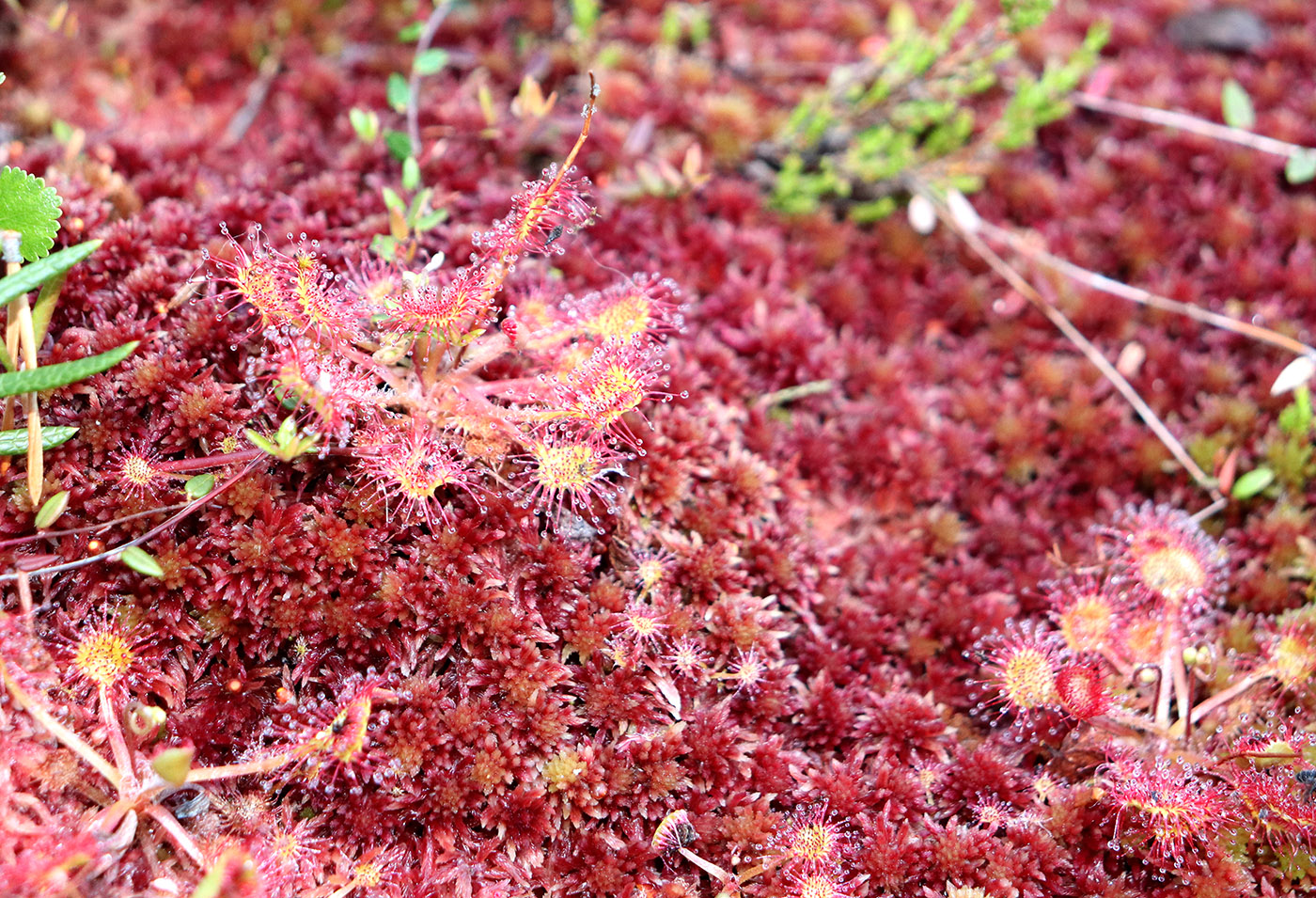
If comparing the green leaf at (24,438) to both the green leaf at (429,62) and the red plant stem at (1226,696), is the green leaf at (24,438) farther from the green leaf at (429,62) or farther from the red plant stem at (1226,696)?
the red plant stem at (1226,696)

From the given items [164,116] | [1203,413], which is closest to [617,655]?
[1203,413]

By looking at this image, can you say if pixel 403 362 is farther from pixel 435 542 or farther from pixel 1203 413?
pixel 1203 413

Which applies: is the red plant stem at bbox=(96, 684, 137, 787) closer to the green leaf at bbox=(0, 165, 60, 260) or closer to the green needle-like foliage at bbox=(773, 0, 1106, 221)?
the green leaf at bbox=(0, 165, 60, 260)

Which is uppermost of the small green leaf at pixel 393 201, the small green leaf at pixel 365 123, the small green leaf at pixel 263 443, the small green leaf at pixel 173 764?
the small green leaf at pixel 365 123

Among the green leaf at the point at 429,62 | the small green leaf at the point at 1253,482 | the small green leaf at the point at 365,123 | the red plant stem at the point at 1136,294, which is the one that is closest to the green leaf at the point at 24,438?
the small green leaf at the point at 365,123

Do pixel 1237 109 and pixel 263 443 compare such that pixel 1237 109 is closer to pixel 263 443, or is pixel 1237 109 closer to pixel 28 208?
pixel 263 443

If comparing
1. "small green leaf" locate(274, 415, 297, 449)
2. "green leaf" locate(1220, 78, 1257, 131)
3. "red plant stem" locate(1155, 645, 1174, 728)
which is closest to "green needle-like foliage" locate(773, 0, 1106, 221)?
"green leaf" locate(1220, 78, 1257, 131)

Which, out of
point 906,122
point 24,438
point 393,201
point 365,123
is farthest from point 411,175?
point 906,122
